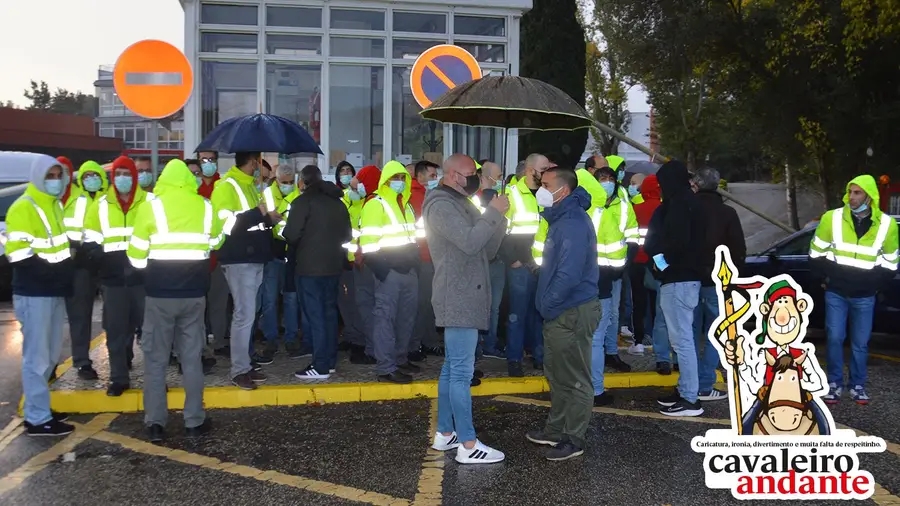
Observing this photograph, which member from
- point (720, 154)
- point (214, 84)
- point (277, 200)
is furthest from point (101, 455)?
point (720, 154)

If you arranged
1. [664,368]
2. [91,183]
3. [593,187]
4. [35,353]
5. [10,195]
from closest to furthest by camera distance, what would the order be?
[35,353] < [91,183] < [593,187] < [664,368] < [10,195]

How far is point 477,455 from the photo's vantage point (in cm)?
531

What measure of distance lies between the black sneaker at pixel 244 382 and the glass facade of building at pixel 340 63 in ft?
16.2

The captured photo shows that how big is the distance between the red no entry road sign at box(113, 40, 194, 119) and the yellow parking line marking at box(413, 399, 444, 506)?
3145 mm

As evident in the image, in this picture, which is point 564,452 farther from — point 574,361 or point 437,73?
point 437,73

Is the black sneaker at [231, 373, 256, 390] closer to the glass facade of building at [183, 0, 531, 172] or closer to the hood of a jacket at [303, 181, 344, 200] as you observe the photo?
the hood of a jacket at [303, 181, 344, 200]

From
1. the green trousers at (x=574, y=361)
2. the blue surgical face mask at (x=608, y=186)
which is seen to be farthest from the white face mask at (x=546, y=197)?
the blue surgical face mask at (x=608, y=186)

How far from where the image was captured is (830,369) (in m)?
7.07

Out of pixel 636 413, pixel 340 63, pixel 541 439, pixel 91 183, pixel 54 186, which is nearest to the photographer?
pixel 541 439

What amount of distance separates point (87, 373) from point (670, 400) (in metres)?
5.12

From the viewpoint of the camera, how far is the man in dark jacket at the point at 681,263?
6484 millimetres

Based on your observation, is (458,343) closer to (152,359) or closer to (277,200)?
(152,359)

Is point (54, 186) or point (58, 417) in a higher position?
point (54, 186)

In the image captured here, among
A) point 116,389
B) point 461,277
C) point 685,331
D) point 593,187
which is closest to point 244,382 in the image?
point 116,389
